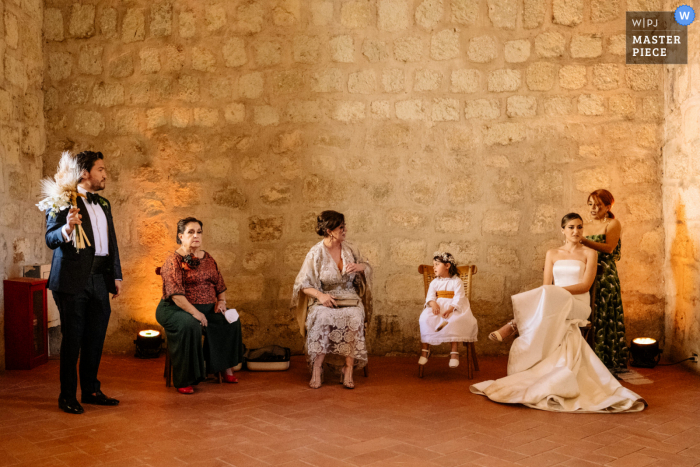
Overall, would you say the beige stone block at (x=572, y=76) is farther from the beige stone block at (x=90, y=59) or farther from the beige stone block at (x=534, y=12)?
the beige stone block at (x=90, y=59)

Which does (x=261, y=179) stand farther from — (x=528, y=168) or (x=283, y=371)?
(x=528, y=168)

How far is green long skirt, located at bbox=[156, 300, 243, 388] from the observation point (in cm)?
452

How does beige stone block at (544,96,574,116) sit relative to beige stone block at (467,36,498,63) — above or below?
below

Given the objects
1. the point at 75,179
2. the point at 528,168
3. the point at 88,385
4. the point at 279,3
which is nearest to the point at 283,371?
the point at 88,385

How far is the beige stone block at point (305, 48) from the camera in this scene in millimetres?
5906

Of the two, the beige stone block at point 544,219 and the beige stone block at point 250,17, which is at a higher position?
the beige stone block at point 250,17

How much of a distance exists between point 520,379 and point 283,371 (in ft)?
6.66

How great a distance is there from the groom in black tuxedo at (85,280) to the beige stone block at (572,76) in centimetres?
418

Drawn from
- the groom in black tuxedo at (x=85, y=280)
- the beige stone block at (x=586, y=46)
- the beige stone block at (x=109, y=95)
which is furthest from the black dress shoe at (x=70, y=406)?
the beige stone block at (x=586, y=46)

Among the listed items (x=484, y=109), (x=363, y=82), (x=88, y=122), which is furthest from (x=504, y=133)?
(x=88, y=122)

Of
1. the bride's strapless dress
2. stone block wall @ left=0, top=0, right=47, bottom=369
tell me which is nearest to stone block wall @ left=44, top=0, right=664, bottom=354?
stone block wall @ left=0, top=0, right=47, bottom=369

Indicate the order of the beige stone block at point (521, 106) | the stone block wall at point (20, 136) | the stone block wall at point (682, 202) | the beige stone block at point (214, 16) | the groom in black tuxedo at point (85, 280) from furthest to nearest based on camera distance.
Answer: the beige stone block at point (214, 16) < the beige stone block at point (521, 106) < the stone block wall at point (20, 136) < the stone block wall at point (682, 202) < the groom in black tuxedo at point (85, 280)

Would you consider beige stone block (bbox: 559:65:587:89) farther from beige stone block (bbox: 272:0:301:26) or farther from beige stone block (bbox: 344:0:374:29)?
beige stone block (bbox: 272:0:301:26)

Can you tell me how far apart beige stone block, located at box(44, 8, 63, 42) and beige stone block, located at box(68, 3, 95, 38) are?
11 centimetres
